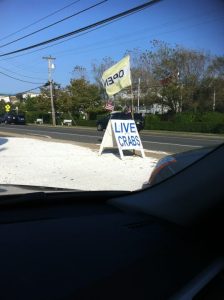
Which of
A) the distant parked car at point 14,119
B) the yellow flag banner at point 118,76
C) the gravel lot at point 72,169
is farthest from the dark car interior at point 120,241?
the distant parked car at point 14,119

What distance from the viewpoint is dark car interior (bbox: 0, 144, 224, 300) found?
1573mm

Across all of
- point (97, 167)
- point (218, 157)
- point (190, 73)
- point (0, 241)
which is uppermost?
point (190, 73)

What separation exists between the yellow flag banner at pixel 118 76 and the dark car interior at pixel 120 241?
0.93m

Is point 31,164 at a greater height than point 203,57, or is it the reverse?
point 203,57

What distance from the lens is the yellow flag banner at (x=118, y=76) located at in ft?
11.1

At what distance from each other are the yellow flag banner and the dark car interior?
3.05ft

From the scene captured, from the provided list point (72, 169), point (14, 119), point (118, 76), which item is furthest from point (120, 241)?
point (14, 119)

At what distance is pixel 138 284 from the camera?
1604mm

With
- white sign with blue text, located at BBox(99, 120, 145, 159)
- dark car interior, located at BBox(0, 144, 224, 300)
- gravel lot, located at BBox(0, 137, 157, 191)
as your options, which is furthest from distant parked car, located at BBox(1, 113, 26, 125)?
dark car interior, located at BBox(0, 144, 224, 300)

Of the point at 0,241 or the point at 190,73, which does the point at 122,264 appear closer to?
the point at 0,241

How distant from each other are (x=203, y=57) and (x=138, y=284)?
1.02 meters

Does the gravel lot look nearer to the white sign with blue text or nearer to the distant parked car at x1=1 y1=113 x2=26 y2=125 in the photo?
the white sign with blue text

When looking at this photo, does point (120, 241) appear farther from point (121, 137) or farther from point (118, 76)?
point (121, 137)

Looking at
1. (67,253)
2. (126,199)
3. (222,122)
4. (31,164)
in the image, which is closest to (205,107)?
(222,122)
